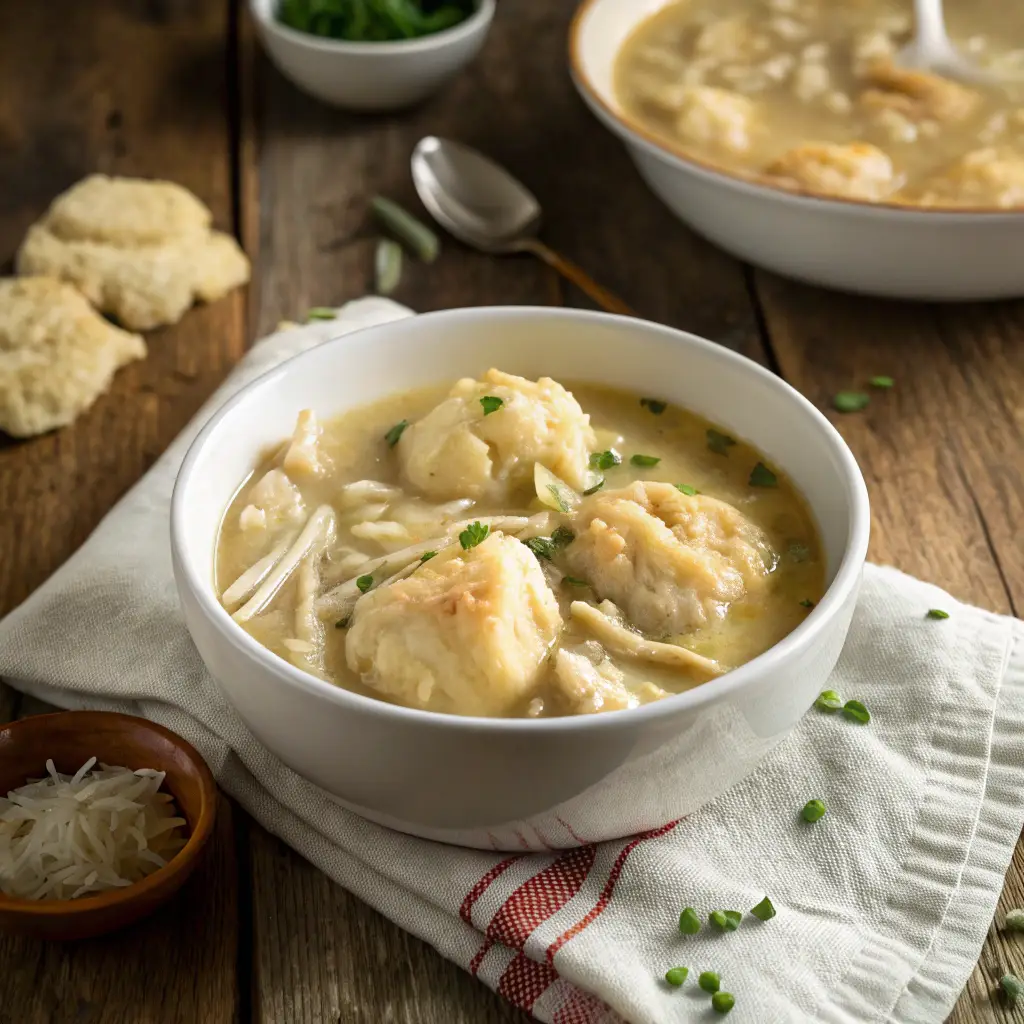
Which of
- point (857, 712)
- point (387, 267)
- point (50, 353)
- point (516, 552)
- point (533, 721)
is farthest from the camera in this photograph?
point (387, 267)

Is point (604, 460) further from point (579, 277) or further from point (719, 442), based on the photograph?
point (579, 277)

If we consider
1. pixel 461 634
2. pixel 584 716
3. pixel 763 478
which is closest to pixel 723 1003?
pixel 584 716

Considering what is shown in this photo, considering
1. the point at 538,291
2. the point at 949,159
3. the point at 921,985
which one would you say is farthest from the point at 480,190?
the point at 921,985

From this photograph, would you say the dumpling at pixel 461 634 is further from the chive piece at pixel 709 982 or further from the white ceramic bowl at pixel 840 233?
the white ceramic bowl at pixel 840 233

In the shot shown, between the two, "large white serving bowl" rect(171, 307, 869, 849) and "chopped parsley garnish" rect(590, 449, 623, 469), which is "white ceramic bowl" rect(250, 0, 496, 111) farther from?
"chopped parsley garnish" rect(590, 449, 623, 469)

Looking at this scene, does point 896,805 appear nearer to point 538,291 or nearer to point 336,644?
point 336,644

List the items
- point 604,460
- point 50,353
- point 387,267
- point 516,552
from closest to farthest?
point 516,552
point 604,460
point 50,353
point 387,267
